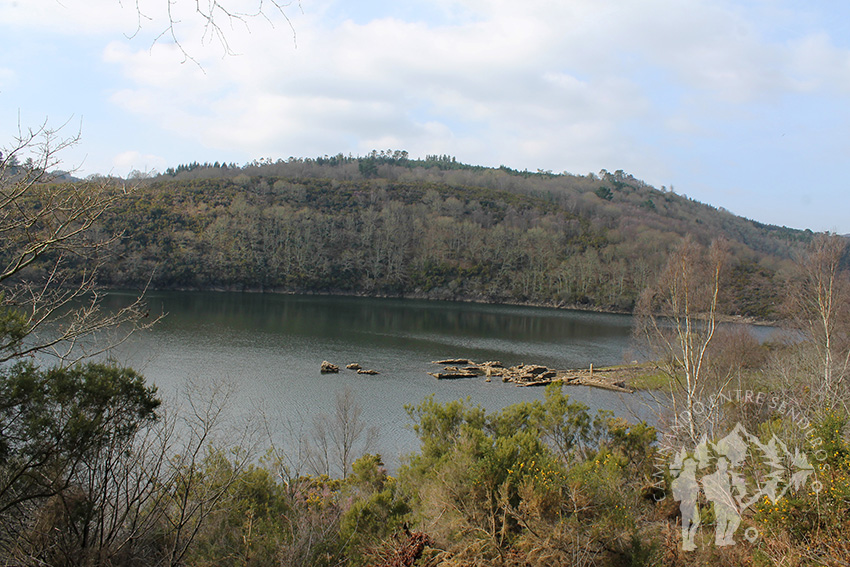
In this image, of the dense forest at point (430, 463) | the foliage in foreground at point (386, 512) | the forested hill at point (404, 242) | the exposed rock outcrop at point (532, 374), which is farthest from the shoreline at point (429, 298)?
the foliage in foreground at point (386, 512)

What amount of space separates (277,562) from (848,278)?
75.9ft

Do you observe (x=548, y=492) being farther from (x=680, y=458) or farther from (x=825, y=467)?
(x=680, y=458)

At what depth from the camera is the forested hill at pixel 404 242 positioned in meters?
82.9

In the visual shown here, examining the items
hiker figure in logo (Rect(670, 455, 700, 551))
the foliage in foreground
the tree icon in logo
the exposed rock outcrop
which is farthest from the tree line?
the foliage in foreground

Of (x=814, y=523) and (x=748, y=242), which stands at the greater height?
(x=748, y=242)

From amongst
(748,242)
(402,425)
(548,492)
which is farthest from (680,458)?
(748,242)

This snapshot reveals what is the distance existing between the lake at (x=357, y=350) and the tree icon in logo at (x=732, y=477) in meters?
6.03

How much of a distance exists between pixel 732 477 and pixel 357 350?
3396 centimetres

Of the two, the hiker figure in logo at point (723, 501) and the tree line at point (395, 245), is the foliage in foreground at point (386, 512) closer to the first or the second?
the hiker figure in logo at point (723, 501)

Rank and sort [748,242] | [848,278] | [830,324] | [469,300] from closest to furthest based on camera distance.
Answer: [830,324] < [848,278] < [469,300] < [748,242]

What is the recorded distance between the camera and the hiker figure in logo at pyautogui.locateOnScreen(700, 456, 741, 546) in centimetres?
661

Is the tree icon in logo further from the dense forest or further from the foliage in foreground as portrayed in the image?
the foliage in foreground

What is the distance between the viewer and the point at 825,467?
6004 millimetres

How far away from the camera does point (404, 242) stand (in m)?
106
